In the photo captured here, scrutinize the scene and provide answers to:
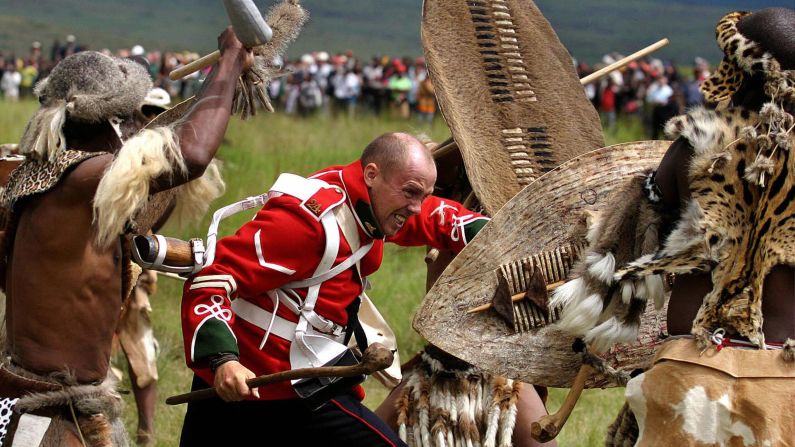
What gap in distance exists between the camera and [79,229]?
353 centimetres

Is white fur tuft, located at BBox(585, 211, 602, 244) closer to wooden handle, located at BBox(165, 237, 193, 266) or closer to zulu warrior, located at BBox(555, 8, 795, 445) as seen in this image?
zulu warrior, located at BBox(555, 8, 795, 445)

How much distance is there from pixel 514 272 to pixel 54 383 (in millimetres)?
1451

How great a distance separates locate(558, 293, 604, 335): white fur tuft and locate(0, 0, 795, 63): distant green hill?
26554 mm

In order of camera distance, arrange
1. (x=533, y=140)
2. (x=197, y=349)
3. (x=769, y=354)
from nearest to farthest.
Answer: (x=769, y=354), (x=197, y=349), (x=533, y=140)

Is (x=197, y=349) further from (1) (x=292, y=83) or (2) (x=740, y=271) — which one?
(1) (x=292, y=83)

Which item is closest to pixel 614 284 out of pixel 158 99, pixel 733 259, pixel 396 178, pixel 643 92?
pixel 733 259

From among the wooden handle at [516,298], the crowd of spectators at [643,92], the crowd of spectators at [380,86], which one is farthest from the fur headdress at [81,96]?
the crowd of spectators at [643,92]

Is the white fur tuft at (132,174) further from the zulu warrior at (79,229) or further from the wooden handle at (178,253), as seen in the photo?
the wooden handle at (178,253)

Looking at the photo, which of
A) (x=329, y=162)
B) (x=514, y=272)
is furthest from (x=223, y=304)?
(x=329, y=162)

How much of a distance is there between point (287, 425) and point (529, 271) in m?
0.91

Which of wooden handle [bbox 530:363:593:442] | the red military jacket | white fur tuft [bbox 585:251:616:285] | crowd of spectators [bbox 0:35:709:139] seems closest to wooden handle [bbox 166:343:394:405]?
the red military jacket

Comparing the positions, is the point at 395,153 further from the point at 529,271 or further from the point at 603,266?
the point at 603,266

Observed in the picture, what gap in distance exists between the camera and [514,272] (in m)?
4.01

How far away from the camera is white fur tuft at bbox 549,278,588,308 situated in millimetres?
3809
